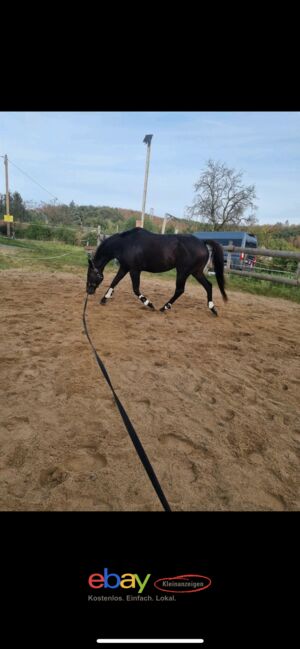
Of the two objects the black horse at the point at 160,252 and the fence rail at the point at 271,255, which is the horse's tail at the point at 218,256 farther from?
the fence rail at the point at 271,255

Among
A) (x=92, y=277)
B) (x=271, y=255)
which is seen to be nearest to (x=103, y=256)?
(x=92, y=277)

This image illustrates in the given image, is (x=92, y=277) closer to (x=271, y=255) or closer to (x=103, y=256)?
(x=103, y=256)

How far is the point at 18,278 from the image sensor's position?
705 centimetres

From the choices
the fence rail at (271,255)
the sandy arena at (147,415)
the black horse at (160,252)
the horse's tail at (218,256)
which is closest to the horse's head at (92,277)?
the black horse at (160,252)

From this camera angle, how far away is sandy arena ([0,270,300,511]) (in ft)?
4.37

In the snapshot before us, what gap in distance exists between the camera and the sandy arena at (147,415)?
1.33 meters

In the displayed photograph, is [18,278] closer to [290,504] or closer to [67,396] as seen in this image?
[67,396]
